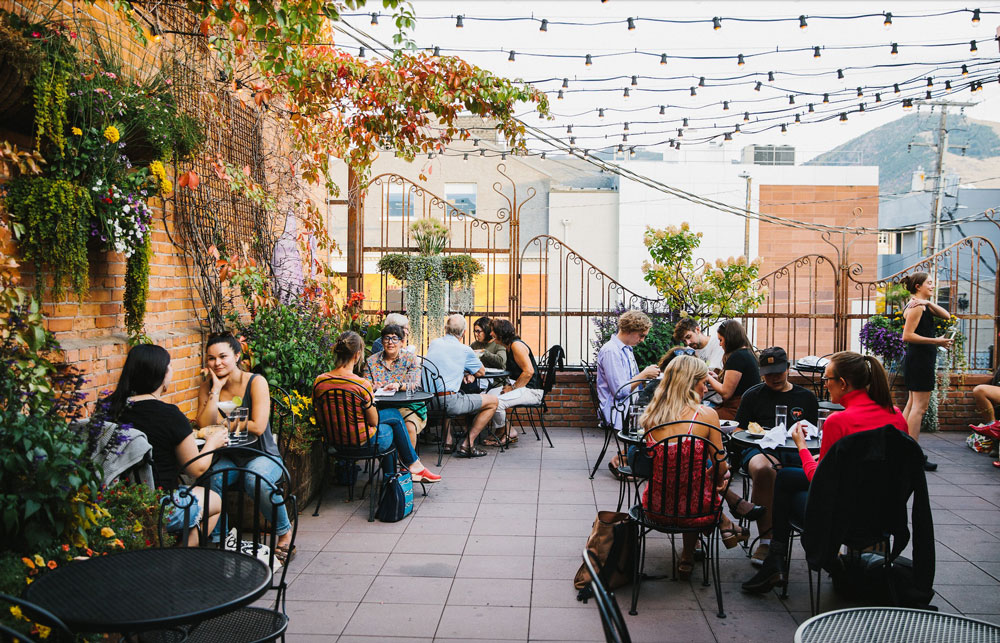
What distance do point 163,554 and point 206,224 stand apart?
3067 mm

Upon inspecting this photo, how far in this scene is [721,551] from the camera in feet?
14.6

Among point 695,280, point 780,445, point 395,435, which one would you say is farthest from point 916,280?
point 395,435

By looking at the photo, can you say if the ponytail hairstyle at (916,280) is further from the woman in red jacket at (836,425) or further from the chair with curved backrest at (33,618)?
the chair with curved backrest at (33,618)

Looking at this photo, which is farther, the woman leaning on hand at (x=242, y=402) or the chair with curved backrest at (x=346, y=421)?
the chair with curved backrest at (x=346, y=421)

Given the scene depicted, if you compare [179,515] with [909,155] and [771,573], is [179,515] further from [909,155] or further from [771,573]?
[909,155]

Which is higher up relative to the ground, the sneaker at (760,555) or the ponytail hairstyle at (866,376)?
the ponytail hairstyle at (866,376)

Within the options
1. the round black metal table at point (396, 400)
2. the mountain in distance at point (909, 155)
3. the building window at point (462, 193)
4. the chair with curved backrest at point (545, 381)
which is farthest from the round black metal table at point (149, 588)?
the mountain in distance at point (909, 155)

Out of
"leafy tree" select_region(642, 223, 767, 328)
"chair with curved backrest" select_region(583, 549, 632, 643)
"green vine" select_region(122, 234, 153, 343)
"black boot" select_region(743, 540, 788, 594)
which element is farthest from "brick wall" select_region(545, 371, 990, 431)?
"chair with curved backrest" select_region(583, 549, 632, 643)

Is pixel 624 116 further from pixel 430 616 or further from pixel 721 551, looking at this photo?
pixel 430 616

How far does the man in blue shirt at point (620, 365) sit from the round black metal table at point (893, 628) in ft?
13.7

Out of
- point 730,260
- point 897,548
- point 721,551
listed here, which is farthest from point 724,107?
point 897,548

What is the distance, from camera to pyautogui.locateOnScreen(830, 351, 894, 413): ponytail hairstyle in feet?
11.6

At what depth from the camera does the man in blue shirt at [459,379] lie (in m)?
6.82

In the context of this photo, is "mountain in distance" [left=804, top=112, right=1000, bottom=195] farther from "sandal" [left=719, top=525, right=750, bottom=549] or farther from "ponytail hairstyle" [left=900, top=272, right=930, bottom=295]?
"sandal" [left=719, top=525, right=750, bottom=549]
